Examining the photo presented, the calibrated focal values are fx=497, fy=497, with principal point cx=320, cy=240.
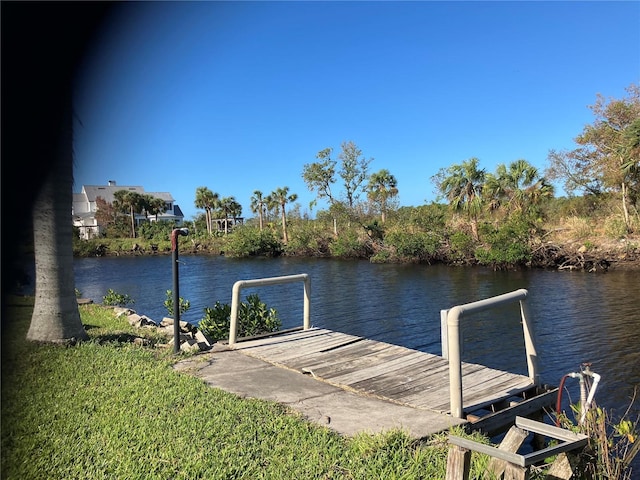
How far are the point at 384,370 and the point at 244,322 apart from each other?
114 inches

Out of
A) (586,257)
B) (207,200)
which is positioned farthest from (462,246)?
(207,200)

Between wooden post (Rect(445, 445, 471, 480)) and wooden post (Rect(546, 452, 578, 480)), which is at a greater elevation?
wooden post (Rect(445, 445, 471, 480))

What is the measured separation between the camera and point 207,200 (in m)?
48.9

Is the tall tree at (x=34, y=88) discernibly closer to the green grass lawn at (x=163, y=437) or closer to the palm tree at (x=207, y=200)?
A: the green grass lawn at (x=163, y=437)

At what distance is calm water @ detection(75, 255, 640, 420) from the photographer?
8.23 meters

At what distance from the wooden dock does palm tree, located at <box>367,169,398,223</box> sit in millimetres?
29784

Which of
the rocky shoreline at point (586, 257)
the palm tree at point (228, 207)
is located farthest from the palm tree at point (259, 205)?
the rocky shoreline at point (586, 257)

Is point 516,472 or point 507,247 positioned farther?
point 507,247

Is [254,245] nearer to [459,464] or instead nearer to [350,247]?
[350,247]

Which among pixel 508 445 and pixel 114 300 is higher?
pixel 508 445

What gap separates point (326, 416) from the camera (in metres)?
3.66

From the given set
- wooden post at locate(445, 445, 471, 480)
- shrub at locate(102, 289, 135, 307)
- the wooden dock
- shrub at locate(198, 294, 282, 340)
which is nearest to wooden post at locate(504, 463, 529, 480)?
wooden post at locate(445, 445, 471, 480)

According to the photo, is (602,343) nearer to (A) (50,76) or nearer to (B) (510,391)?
(B) (510,391)

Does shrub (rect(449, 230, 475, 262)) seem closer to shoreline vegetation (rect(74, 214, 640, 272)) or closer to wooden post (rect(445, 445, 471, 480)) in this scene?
shoreline vegetation (rect(74, 214, 640, 272))
